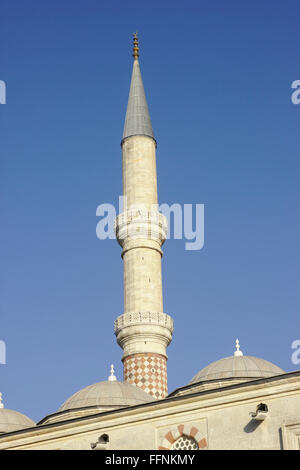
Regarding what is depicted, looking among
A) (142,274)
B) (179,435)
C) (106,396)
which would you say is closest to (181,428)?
(179,435)

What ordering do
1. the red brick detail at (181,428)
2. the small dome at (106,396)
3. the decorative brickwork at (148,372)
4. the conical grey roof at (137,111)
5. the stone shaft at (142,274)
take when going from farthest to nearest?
the conical grey roof at (137,111)
the stone shaft at (142,274)
the decorative brickwork at (148,372)
the small dome at (106,396)
the red brick detail at (181,428)

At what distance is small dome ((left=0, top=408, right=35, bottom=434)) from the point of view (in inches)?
853

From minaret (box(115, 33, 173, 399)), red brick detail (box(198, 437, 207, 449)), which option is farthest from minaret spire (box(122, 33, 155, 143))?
red brick detail (box(198, 437, 207, 449))

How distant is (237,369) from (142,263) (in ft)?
25.9

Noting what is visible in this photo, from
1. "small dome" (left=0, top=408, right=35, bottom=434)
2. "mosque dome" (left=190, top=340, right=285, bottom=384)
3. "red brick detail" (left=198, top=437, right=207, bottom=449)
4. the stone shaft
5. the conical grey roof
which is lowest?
"red brick detail" (left=198, top=437, right=207, bottom=449)

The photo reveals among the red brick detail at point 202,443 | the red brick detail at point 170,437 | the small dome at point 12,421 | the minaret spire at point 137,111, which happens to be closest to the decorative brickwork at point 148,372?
the small dome at point 12,421

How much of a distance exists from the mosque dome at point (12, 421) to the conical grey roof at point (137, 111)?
11945 millimetres

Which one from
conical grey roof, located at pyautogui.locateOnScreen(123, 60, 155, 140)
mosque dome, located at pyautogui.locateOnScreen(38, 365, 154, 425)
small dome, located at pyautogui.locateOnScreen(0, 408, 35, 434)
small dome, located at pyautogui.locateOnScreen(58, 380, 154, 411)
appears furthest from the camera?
conical grey roof, located at pyautogui.locateOnScreen(123, 60, 155, 140)

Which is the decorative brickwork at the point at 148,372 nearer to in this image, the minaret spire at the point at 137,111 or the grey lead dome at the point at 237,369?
the grey lead dome at the point at 237,369

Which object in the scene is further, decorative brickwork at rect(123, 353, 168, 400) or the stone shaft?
the stone shaft

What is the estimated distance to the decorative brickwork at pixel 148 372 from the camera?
991 inches

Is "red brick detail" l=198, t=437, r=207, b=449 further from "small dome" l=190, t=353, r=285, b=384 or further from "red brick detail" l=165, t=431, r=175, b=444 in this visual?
"small dome" l=190, t=353, r=285, b=384
